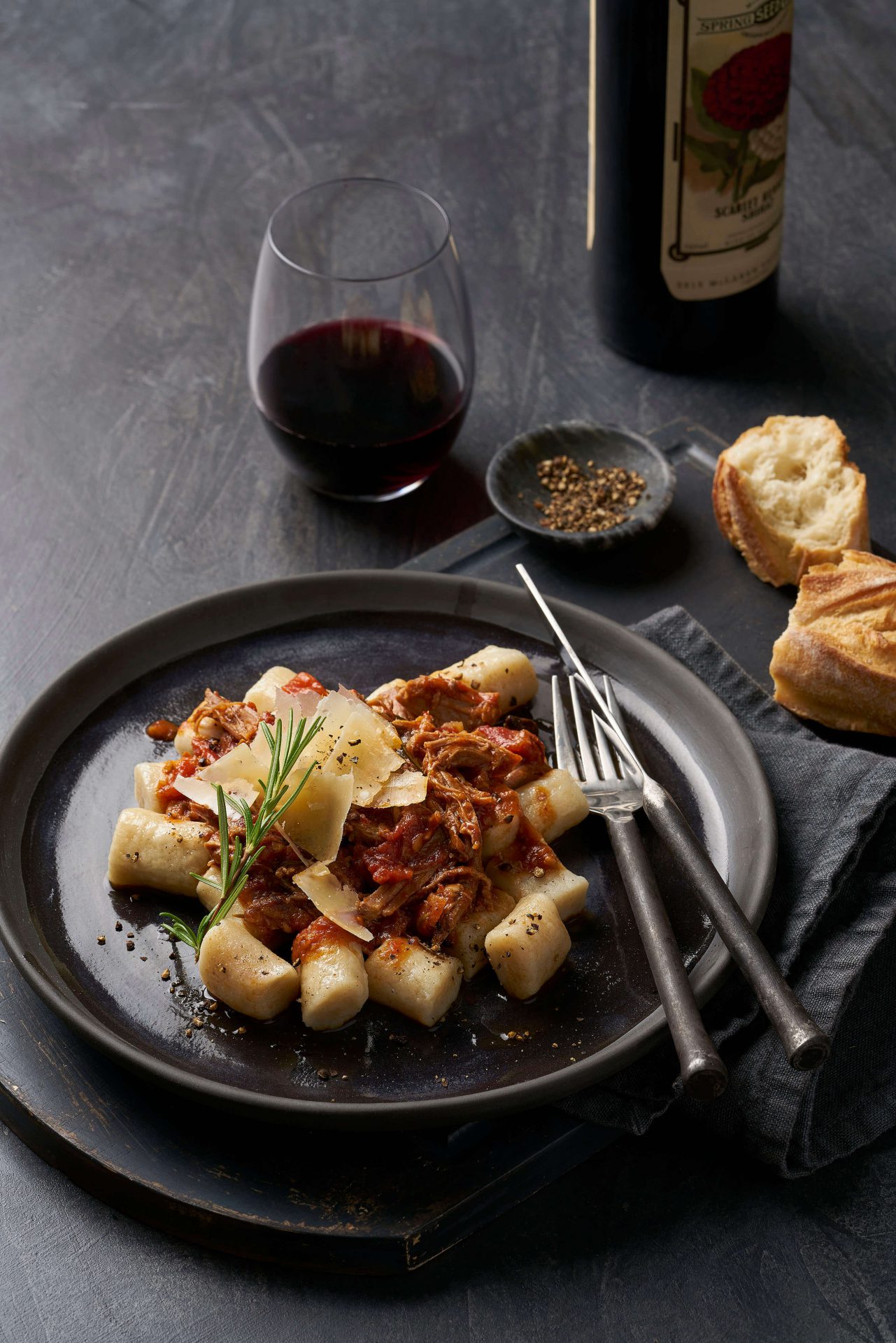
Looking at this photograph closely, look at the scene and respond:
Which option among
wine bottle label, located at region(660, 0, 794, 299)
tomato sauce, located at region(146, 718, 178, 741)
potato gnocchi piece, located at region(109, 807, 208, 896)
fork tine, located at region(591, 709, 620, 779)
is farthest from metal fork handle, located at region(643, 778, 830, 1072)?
wine bottle label, located at region(660, 0, 794, 299)

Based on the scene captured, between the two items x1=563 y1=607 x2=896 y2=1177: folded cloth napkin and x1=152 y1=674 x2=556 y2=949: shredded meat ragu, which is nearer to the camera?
x1=563 y1=607 x2=896 y2=1177: folded cloth napkin

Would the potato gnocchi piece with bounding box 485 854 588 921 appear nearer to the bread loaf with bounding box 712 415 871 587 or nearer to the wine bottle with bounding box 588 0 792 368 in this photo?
the bread loaf with bounding box 712 415 871 587

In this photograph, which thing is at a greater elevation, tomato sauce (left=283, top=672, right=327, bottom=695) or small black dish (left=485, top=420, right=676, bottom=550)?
tomato sauce (left=283, top=672, right=327, bottom=695)

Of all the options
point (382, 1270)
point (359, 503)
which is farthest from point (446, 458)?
point (382, 1270)

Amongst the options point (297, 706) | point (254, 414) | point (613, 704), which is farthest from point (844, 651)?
point (254, 414)

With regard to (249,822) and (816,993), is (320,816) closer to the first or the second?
(249,822)

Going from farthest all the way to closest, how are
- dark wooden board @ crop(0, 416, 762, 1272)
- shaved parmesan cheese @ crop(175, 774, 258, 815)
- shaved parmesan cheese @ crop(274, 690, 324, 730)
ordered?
shaved parmesan cheese @ crop(274, 690, 324, 730) → shaved parmesan cheese @ crop(175, 774, 258, 815) → dark wooden board @ crop(0, 416, 762, 1272)

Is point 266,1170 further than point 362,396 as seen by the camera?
No

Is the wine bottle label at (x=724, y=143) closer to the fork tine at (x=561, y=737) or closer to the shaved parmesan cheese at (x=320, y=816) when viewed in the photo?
the fork tine at (x=561, y=737)
